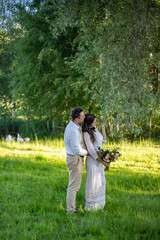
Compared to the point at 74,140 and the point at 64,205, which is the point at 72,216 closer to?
the point at 64,205

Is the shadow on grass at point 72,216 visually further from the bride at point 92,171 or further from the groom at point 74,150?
the groom at point 74,150

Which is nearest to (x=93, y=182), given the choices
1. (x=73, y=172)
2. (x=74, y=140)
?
(x=73, y=172)

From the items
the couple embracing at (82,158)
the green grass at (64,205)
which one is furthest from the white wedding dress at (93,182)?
the green grass at (64,205)

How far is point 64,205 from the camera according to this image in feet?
20.4

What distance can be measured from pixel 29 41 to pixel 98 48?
917 cm

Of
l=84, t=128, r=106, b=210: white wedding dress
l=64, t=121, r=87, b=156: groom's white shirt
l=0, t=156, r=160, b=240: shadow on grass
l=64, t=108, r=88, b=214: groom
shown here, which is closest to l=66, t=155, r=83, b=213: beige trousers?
l=64, t=108, r=88, b=214: groom

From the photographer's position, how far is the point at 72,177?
5.48m

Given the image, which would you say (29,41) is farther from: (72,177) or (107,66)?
(72,177)

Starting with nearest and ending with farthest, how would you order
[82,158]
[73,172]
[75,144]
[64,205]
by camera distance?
[75,144]
[73,172]
[82,158]
[64,205]

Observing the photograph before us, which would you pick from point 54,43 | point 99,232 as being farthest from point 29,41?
point 99,232

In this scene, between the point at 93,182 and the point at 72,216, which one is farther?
the point at 93,182

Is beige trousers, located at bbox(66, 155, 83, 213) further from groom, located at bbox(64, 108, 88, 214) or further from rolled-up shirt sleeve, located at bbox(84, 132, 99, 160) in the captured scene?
rolled-up shirt sleeve, located at bbox(84, 132, 99, 160)

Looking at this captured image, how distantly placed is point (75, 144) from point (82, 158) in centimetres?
44

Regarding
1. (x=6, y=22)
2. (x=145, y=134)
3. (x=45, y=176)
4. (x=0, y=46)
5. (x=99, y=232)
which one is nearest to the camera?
(x=99, y=232)
